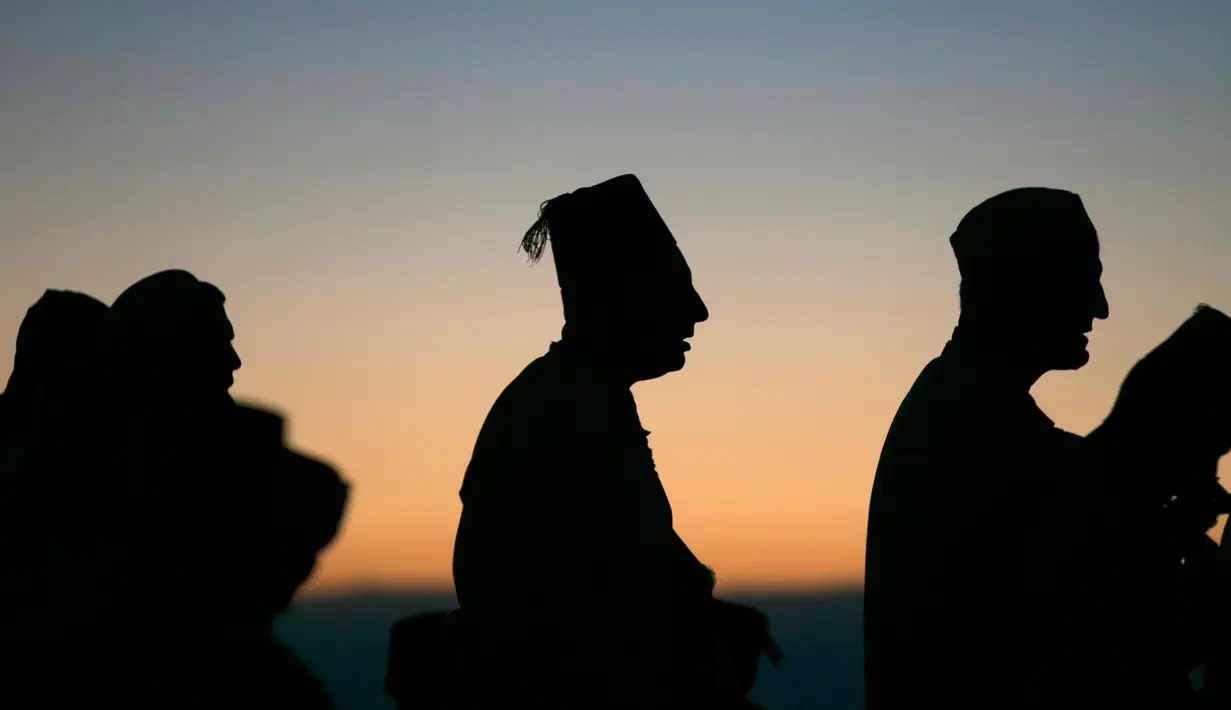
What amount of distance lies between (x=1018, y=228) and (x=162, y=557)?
419 cm

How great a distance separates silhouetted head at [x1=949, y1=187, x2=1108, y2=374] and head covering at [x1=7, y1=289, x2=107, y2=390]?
12.2 ft

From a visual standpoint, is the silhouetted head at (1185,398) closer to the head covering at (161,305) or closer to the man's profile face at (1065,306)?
the man's profile face at (1065,306)

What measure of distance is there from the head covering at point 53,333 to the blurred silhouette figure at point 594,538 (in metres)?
1.64

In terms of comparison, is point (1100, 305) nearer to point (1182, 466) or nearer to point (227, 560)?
point (1182, 466)

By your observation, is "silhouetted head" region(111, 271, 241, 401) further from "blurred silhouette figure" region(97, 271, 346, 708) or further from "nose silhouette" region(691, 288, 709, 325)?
"nose silhouette" region(691, 288, 709, 325)

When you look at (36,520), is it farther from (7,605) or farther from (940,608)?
(940,608)

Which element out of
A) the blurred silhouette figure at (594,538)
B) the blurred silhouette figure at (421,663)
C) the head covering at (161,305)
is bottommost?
the blurred silhouette figure at (421,663)

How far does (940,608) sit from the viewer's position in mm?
7039

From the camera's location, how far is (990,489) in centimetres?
707

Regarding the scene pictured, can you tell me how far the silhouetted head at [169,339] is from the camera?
5.52 meters

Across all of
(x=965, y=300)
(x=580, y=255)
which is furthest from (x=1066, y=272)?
(x=580, y=255)

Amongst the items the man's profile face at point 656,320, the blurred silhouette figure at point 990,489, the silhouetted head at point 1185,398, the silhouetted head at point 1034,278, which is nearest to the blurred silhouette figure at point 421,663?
the man's profile face at point 656,320

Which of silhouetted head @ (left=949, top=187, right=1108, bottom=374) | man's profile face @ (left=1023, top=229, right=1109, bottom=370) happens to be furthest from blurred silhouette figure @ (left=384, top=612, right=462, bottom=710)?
man's profile face @ (left=1023, top=229, right=1109, bottom=370)

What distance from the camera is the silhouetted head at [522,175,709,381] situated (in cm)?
692
